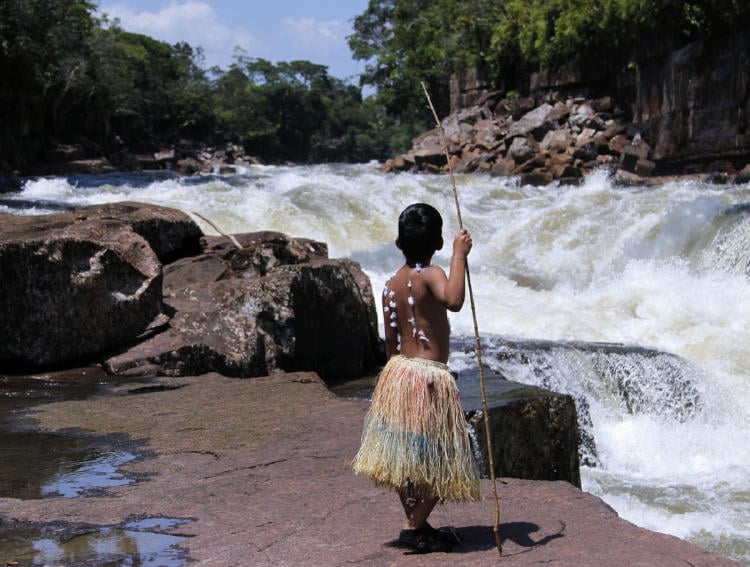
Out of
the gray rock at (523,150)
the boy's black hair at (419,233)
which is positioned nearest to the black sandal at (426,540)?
the boy's black hair at (419,233)

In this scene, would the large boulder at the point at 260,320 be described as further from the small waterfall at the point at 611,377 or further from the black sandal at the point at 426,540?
the black sandal at the point at 426,540

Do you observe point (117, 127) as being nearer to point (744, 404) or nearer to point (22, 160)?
point (22, 160)

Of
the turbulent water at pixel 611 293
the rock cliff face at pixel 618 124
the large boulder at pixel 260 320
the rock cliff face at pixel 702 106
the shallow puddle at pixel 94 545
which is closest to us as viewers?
the shallow puddle at pixel 94 545

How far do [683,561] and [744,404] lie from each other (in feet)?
23.1

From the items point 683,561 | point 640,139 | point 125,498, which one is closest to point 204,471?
point 125,498

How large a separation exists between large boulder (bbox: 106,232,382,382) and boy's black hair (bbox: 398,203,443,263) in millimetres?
4187

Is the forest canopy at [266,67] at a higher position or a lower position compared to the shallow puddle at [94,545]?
higher

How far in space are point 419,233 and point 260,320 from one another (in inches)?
170

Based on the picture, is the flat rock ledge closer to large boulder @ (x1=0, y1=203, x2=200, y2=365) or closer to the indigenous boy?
the indigenous boy

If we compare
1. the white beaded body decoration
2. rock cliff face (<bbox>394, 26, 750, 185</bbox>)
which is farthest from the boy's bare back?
rock cliff face (<bbox>394, 26, 750, 185</bbox>)

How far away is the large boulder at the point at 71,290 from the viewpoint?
7.31 metres

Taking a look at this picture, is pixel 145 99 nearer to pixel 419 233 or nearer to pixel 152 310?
pixel 152 310

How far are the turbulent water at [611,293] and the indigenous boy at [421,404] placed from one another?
3089 millimetres

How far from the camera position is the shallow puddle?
3330 mm
